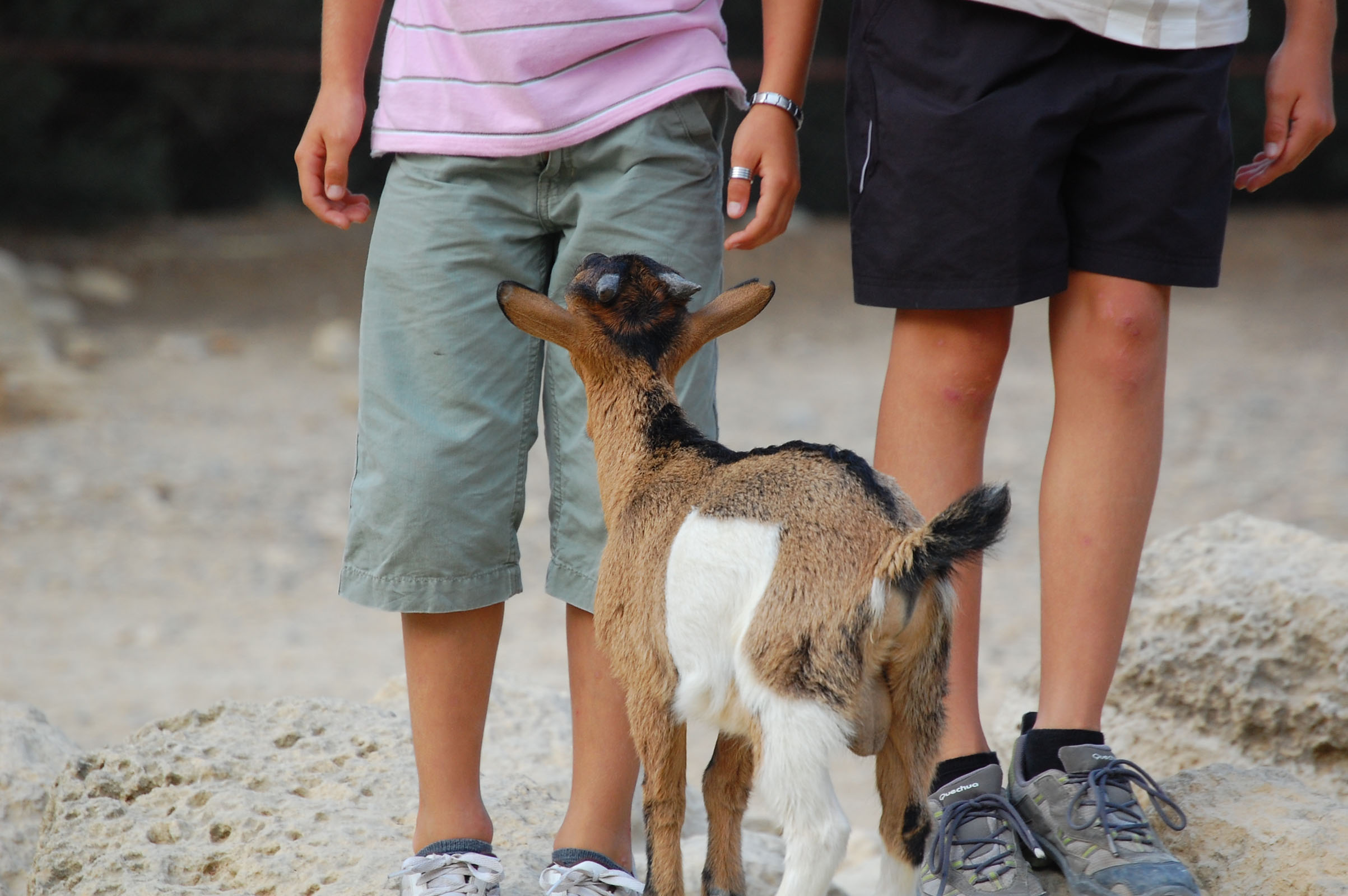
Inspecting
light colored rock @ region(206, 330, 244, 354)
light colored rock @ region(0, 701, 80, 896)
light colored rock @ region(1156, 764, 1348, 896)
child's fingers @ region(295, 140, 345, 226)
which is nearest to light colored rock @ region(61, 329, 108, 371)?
light colored rock @ region(206, 330, 244, 354)

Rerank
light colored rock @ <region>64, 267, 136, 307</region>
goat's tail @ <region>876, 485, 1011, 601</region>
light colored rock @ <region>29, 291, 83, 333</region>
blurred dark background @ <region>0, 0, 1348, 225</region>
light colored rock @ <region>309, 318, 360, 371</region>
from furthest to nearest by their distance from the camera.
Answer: blurred dark background @ <region>0, 0, 1348, 225</region> < light colored rock @ <region>64, 267, 136, 307</region> < light colored rock @ <region>29, 291, 83, 333</region> < light colored rock @ <region>309, 318, 360, 371</region> < goat's tail @ <region>876, 485, 1011, 601</region>

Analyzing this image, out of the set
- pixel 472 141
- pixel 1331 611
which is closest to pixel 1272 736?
pixel 1331 611

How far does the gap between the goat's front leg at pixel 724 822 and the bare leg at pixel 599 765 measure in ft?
1.25

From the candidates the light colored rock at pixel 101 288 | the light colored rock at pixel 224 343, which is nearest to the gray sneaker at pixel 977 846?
the light colored rock at pixel 224 343

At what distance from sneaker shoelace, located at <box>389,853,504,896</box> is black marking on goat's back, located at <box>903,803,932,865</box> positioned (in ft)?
2.47

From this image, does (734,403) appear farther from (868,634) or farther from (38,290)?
(868,634)

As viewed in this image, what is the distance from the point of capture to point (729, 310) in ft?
5.98

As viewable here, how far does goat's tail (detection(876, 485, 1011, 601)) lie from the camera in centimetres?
153

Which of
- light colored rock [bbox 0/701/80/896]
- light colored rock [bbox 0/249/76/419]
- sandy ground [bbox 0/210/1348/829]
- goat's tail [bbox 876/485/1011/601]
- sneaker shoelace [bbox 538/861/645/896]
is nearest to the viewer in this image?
goat's tail [bbox 876/485/1011/601]

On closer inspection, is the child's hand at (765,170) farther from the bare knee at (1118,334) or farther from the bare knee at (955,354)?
the bare knee at (1118,334)

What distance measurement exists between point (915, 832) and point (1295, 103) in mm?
1426

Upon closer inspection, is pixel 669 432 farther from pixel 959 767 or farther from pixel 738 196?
pixel 959 767

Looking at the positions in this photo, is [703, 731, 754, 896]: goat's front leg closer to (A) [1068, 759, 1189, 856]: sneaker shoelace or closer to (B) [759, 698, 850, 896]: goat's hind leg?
(B) [759, 698, 850, 896]: goat's hind leg

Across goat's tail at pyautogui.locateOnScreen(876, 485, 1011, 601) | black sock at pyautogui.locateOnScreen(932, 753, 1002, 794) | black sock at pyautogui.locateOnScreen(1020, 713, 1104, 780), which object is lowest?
black sock at pyautogui.locateOnScreen(932, 753, 1002, 794)
